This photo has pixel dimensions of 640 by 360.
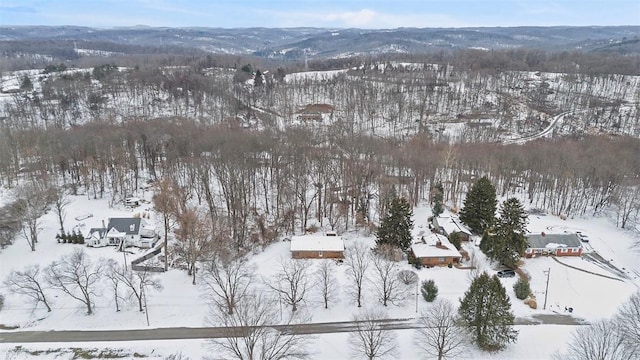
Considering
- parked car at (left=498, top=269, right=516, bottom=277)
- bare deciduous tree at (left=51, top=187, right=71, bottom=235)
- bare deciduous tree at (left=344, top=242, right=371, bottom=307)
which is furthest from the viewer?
bare deciduous tree at (left=51, top=187, right=71, bottom=235)

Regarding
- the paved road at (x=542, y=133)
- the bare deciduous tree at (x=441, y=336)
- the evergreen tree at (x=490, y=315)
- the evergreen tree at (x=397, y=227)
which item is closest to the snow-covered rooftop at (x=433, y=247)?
the evergreen tree at (x=397, y=227)

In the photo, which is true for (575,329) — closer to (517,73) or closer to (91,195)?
(91,195)

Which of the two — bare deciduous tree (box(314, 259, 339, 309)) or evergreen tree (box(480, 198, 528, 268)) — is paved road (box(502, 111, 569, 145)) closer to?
evergreen tree (box(480, 198, 528, 268))

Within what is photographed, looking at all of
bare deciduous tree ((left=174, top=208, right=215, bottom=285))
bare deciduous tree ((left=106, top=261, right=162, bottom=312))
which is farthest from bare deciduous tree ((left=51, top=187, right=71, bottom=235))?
bare deciduous tree ((left=174, top=208, right=215, bottom=285))

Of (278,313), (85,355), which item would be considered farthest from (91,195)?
(278,313)

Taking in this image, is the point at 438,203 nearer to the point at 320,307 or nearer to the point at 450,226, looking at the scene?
the point at 450,226

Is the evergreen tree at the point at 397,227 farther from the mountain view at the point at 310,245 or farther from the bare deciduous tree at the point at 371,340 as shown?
the bare deciduous tree at the point at 371,340

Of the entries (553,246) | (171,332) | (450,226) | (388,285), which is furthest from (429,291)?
(171,332)
